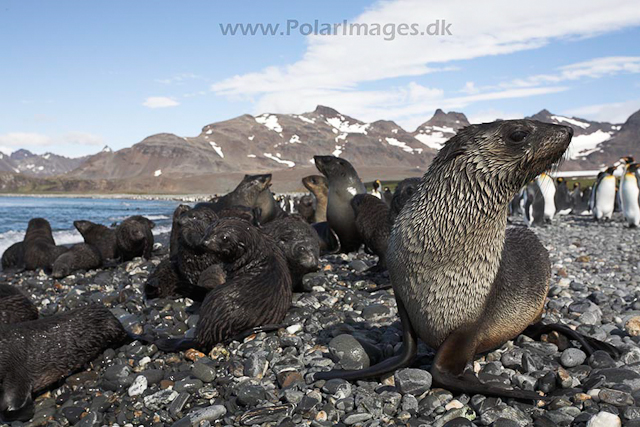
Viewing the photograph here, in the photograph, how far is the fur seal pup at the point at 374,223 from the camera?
7.35m

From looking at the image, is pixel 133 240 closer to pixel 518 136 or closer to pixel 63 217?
pixel 518 136

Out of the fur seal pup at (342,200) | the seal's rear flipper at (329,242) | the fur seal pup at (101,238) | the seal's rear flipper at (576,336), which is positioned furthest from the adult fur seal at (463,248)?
the fur seal pup at (101,238)

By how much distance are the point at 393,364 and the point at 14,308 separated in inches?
165

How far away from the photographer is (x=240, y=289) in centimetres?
473

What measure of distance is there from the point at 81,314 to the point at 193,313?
125 centimetres

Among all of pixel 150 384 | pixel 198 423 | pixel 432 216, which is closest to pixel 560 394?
pixel 432 216

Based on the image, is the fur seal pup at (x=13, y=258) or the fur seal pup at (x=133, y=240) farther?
the fur seal pup at (x=13, y=258)

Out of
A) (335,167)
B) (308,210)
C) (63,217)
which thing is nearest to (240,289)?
(335,167)

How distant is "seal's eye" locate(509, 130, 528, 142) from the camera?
124 inches

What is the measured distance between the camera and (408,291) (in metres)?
3.51

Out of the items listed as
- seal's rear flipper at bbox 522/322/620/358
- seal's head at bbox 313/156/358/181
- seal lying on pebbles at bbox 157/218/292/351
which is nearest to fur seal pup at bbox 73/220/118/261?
seal's head at bbox 313/156/358/181

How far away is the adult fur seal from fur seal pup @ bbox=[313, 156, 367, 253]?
5.67m

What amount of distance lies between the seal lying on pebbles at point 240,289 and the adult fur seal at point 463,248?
1.26m

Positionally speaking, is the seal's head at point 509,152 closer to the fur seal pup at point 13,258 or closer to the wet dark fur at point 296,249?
the wet dark fur at point 296,249
